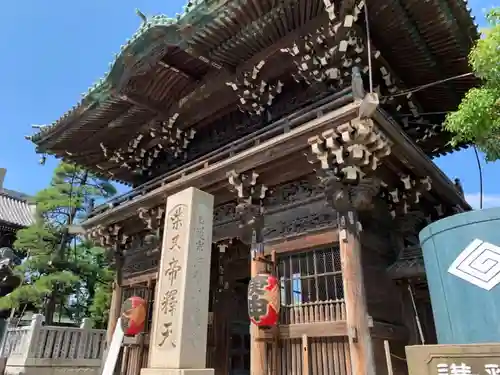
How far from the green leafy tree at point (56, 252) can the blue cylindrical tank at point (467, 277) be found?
1135 cm

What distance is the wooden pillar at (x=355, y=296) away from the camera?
543cm

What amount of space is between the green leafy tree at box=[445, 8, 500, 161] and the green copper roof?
400 centimetres

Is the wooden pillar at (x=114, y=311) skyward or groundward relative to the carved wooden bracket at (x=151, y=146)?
groundward

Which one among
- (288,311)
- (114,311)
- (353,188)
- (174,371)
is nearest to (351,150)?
(353,188)

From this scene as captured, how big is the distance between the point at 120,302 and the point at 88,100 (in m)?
5.46

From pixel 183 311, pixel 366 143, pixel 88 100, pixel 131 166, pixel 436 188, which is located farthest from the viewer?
pixel 131 166

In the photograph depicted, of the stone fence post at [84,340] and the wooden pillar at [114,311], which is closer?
the wooden pillar at [114,311]

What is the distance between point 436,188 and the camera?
7.94m

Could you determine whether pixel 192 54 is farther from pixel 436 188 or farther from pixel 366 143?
pixel 436 188

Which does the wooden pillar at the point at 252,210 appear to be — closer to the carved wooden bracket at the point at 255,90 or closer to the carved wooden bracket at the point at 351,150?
the carved wooden bracket at the point at 351,150

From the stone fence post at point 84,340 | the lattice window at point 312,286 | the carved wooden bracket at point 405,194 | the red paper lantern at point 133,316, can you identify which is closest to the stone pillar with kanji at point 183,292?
the lattice window at point 312,286

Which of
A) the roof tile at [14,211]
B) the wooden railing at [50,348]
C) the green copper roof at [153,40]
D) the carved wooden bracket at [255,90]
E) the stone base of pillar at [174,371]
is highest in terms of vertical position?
the roof tile at [14,211]

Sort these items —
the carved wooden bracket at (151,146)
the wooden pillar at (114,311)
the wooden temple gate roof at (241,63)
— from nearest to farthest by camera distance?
A: the wooden temple gate roof at (241,63) → the carved wooden bracket at (151,146) → the wooden pillar at (114,311)

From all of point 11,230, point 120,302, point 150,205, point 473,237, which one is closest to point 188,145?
point 150,205
